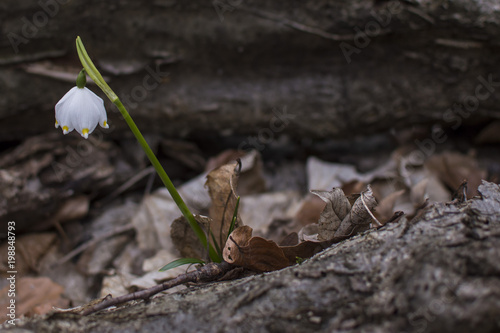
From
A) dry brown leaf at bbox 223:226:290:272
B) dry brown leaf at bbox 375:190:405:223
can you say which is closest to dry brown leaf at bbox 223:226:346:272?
dry brown leaf at bbox 223:226:290:272

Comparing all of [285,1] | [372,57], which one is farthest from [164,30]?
[372,57]

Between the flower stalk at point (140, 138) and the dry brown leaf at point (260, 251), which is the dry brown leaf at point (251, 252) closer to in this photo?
the dry brown leaf at point (260, 251)

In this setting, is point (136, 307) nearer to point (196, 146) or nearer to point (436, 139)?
point (196, 146)

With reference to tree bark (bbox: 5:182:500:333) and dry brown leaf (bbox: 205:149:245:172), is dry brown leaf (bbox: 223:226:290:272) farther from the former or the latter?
dry brown leaf (bbox: 205:149:245:172)

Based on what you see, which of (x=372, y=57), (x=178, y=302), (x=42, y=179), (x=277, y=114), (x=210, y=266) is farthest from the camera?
(x=277, y=114)

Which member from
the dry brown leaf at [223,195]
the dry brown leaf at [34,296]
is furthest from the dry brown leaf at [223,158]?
the dry brown leaf at [34,296]
